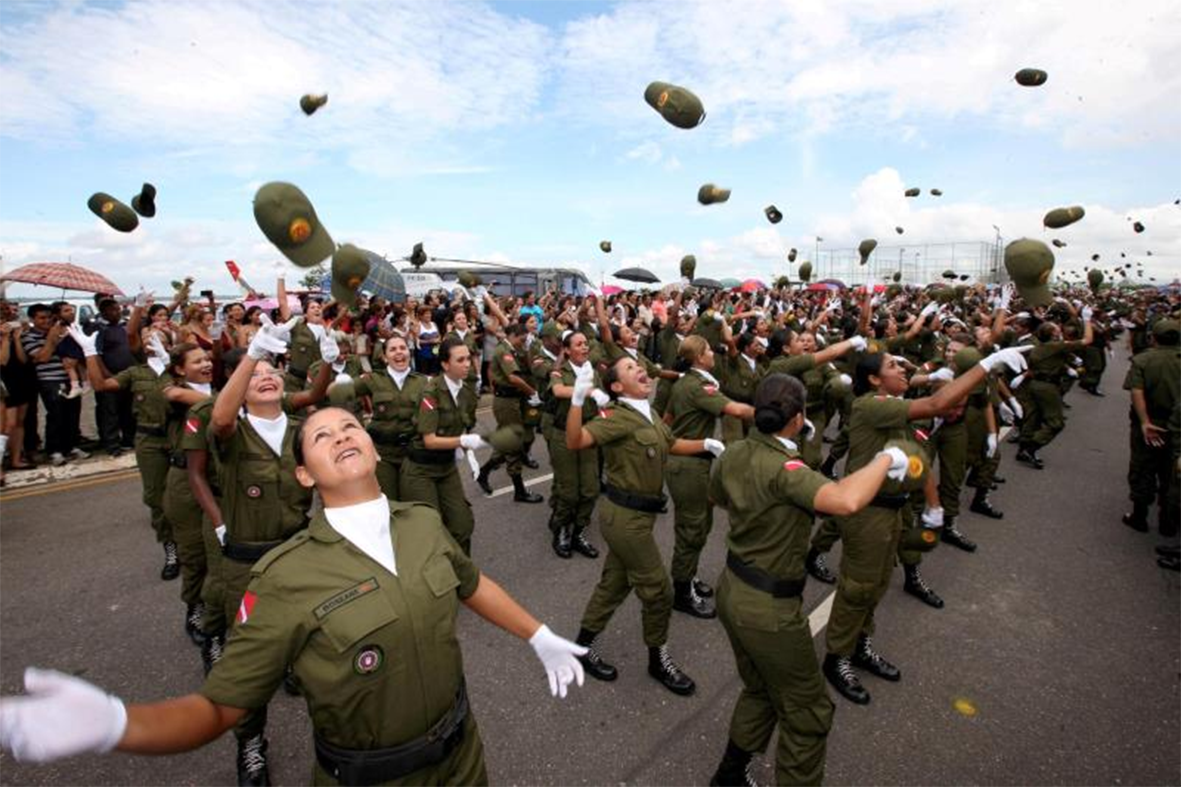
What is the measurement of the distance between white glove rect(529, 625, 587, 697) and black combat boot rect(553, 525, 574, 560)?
358 centimetres

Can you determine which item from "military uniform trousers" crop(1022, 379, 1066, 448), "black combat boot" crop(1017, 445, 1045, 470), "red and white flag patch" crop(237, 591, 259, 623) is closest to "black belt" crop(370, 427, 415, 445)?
"red and white flag patch" crop(237, 591, 259, 623)

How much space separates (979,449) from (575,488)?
4.63m

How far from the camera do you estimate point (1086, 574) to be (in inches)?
215

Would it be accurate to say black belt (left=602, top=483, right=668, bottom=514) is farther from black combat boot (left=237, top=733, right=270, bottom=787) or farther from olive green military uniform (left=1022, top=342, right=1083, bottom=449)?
olive green military uniform (left=1022, top=342, right=1083, bottom=449)

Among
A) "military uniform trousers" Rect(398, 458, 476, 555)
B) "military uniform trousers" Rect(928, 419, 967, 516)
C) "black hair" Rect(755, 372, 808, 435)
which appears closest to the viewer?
"black hair" Rect(755, 372, 808, 435)

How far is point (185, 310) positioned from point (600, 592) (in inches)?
360

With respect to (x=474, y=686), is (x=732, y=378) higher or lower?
higher

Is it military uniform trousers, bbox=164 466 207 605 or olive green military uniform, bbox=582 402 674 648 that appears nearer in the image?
olive green military uniform, bbox=582 402 674 648

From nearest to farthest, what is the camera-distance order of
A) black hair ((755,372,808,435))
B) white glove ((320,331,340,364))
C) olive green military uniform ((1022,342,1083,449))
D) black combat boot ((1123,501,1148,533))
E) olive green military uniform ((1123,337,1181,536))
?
black hair ((755,372,808,435))
white glove ((320,331,340,364))
olive green military uniform ((1123,337,1181,536))
black combat boot ((1123,501,1148,533))
olive green military uniform ((1022,342,1083,449))

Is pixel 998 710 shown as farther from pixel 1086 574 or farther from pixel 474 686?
pixel 474 686

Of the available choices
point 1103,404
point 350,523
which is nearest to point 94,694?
point 350,523

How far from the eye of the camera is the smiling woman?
1.72 meters

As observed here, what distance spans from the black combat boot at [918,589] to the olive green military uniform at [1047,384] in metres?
5.20

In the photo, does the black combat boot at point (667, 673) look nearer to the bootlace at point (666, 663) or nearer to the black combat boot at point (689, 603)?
the bootlace at point (666, 663)
